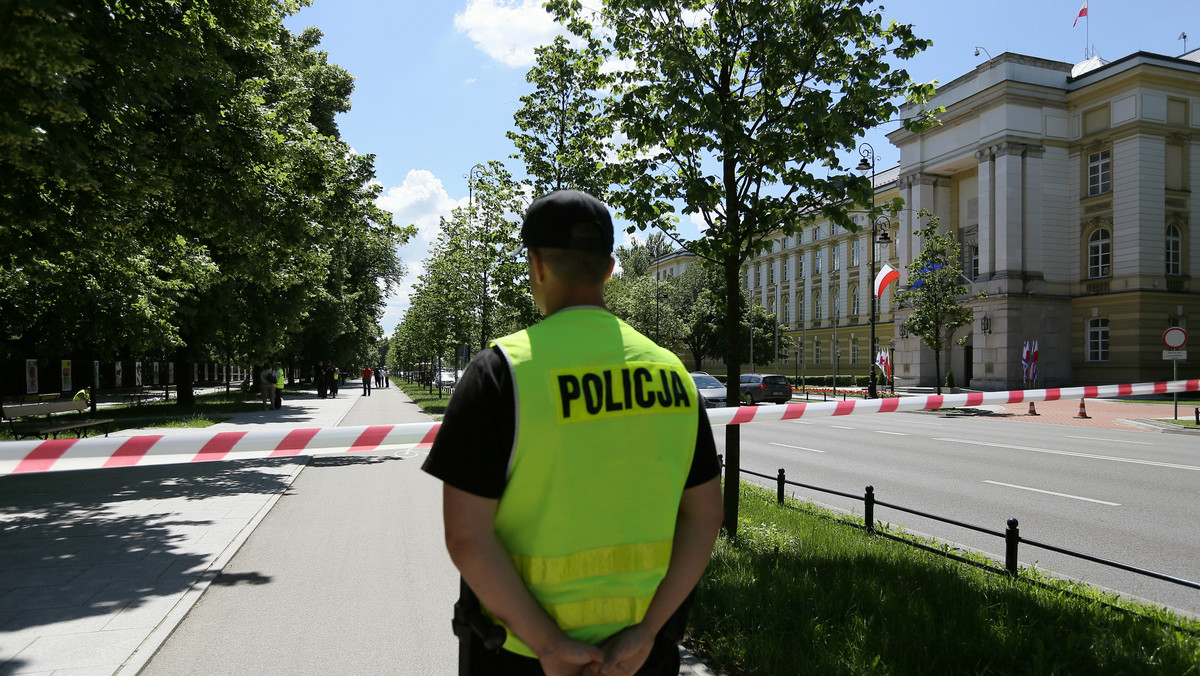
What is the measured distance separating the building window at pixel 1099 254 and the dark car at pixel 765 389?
21.2 meters

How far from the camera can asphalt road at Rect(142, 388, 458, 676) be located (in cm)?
436

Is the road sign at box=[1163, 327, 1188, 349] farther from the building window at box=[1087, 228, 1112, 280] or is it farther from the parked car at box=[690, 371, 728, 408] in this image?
the building window at box=[1087, 228, 1112, 280]

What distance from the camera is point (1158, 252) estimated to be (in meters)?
38.5

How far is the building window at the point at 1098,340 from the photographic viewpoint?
3978 cm

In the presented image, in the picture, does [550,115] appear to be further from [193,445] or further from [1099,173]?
[1099,173]

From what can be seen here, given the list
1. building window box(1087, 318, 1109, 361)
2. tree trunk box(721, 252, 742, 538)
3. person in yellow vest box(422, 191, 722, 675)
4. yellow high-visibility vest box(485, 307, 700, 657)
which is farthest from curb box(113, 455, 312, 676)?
building window box(1087, 318, 1109, 361)

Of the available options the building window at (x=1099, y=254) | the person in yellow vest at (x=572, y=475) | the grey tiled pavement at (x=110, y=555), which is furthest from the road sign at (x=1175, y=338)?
the person in yellow vest at (x=572, y=475)

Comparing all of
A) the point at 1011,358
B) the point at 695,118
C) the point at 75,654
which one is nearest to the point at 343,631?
the point at 75,654

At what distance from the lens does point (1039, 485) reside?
35.9 feet

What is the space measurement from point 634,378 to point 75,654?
4.52m

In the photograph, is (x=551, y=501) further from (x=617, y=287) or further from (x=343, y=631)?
(x=617, y=287)

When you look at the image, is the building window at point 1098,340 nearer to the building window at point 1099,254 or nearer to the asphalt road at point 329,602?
the building window at point 1099,254

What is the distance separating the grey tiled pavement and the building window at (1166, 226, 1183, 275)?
46127mm

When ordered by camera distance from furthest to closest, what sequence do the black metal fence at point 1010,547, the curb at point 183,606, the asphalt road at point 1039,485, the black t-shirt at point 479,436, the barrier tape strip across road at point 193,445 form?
the asphalt road at point 1039,485 < the black metal fence at point 1010,547 < the curb at point 183,606 < the barrier tape strip across road at point 193,445 < the black t-shirt at point 479,436
